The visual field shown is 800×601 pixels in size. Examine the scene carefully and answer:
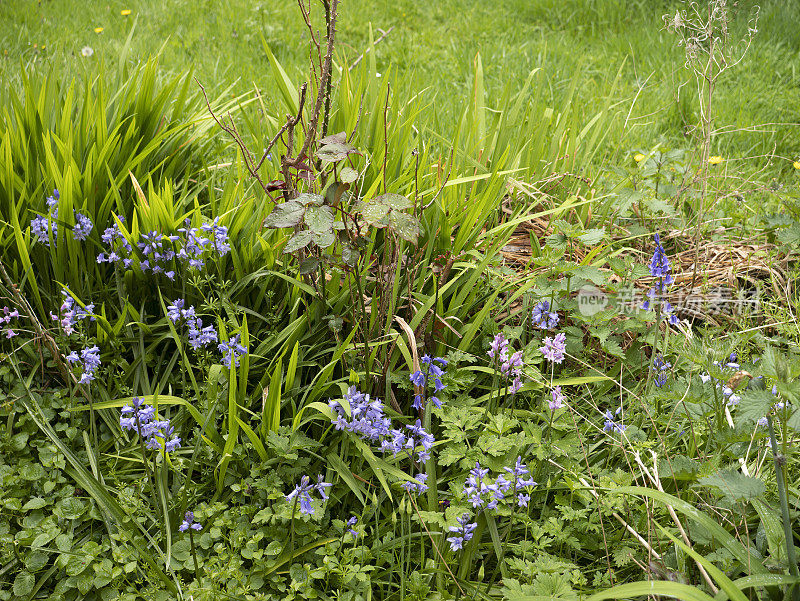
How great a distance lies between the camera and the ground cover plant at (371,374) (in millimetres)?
1525

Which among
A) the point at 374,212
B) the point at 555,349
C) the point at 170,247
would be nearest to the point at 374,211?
the point at 374,212

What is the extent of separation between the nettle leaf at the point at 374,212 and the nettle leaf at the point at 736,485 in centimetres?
94

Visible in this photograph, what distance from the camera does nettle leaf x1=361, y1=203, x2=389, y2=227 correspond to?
156cm

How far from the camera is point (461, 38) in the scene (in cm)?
503

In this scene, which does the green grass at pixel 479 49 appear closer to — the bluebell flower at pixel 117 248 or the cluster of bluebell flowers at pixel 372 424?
→ the bluebell flower at pixel 117 248

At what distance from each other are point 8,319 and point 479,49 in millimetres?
3066

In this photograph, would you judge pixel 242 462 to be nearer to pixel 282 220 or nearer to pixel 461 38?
pixel 282 220

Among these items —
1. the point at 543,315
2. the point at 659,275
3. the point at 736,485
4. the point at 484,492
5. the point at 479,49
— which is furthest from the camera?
the point at 479,49

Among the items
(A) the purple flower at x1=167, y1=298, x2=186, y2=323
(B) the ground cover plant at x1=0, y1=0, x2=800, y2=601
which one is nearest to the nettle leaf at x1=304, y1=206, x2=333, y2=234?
(B) the ground cover plant at x1=0, y1=0, x2=800, y2=601

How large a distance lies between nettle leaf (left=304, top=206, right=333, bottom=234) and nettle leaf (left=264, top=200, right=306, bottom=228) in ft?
0.10

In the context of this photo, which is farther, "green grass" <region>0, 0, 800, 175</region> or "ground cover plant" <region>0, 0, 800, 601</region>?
"green grass" <region>0, 0, 800, 175</region>

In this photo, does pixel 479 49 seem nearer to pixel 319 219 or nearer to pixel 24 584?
pixel 319 219

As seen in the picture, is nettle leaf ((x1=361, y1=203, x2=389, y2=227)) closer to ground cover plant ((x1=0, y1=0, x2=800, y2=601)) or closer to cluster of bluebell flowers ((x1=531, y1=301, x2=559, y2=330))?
ground cover plant ((x1=0, y1=0, x2=800, y2=601))

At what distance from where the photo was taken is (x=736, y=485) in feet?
4.34
